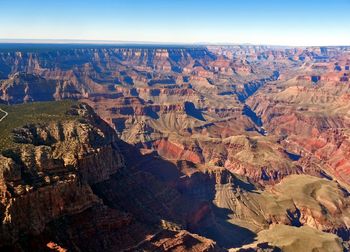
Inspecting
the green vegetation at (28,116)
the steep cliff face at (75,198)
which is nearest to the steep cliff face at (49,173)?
the steep cliff face at (75,198)

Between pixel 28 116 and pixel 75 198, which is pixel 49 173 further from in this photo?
pixel 28 116

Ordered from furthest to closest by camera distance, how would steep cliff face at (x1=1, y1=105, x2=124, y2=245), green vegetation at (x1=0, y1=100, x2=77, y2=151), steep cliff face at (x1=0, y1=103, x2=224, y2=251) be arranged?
1. green vegetation at (x1=0, y1=100, x2=77, y2=151)
2. steep cliff face at (x1=0, y1=103, x2=224, y2=251)
3. steep cliff face at (x1=1, y1=105, x2=124, y2=245)

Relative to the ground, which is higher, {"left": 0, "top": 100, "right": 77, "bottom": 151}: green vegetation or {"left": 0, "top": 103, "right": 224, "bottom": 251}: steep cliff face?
{"left": 0, "top": 100, "right": 77, "bottom": 151}: green vegetation

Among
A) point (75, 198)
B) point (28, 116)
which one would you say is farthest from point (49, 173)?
point (28, 116)

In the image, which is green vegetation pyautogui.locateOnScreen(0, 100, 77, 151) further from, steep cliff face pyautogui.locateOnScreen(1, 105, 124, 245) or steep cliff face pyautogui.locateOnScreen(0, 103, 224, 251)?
steep cliff face pyautogui.locateOnScreen(1, 105, 124, 245)

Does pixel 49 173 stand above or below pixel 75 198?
above

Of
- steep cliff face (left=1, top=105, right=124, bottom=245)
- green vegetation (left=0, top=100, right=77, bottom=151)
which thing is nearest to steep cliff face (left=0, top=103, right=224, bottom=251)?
steep cliff face (left=1, top=105, right=124, bottom=245)

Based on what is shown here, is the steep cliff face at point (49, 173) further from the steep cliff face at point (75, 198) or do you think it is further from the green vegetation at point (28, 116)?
the green vegetation at point (28, 116)

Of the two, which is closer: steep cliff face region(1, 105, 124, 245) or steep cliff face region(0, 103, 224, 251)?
steep cliff face region(1, 105, 124, 245)

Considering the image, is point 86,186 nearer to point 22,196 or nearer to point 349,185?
point 22,196
